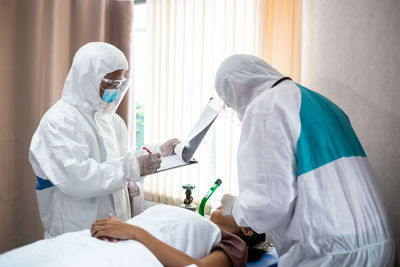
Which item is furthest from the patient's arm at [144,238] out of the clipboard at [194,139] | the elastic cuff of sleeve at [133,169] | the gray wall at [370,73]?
the gray wall at [370,73]

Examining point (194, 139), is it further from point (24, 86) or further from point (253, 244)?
point (24, 86)

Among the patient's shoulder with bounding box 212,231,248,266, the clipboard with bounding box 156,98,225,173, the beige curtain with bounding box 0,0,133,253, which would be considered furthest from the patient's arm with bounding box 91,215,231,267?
the beige curtain with bounding box 0,0,133,253

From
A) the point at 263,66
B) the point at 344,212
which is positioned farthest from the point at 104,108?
the point at 344,212

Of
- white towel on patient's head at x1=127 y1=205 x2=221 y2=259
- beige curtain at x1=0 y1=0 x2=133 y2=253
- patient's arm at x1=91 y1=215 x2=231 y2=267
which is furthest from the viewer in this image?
beige curtain at x1=0 y1=0 x2=133 y2=253

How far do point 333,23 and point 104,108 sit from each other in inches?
53.8

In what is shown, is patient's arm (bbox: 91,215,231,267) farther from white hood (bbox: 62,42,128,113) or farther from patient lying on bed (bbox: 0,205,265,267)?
white hood (bbox: 62,42,128,113)

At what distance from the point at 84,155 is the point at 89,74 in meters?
0.43

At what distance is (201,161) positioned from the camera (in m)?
2.69

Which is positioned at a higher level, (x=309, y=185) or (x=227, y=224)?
(x=309, y=185)

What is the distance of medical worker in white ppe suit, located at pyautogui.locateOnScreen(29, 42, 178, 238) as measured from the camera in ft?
4.79

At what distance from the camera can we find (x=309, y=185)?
1.04 metres

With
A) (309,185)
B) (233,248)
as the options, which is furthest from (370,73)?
(233,248)

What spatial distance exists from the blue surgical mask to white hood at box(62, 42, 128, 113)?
3cm

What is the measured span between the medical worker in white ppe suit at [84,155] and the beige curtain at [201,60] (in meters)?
1.01
